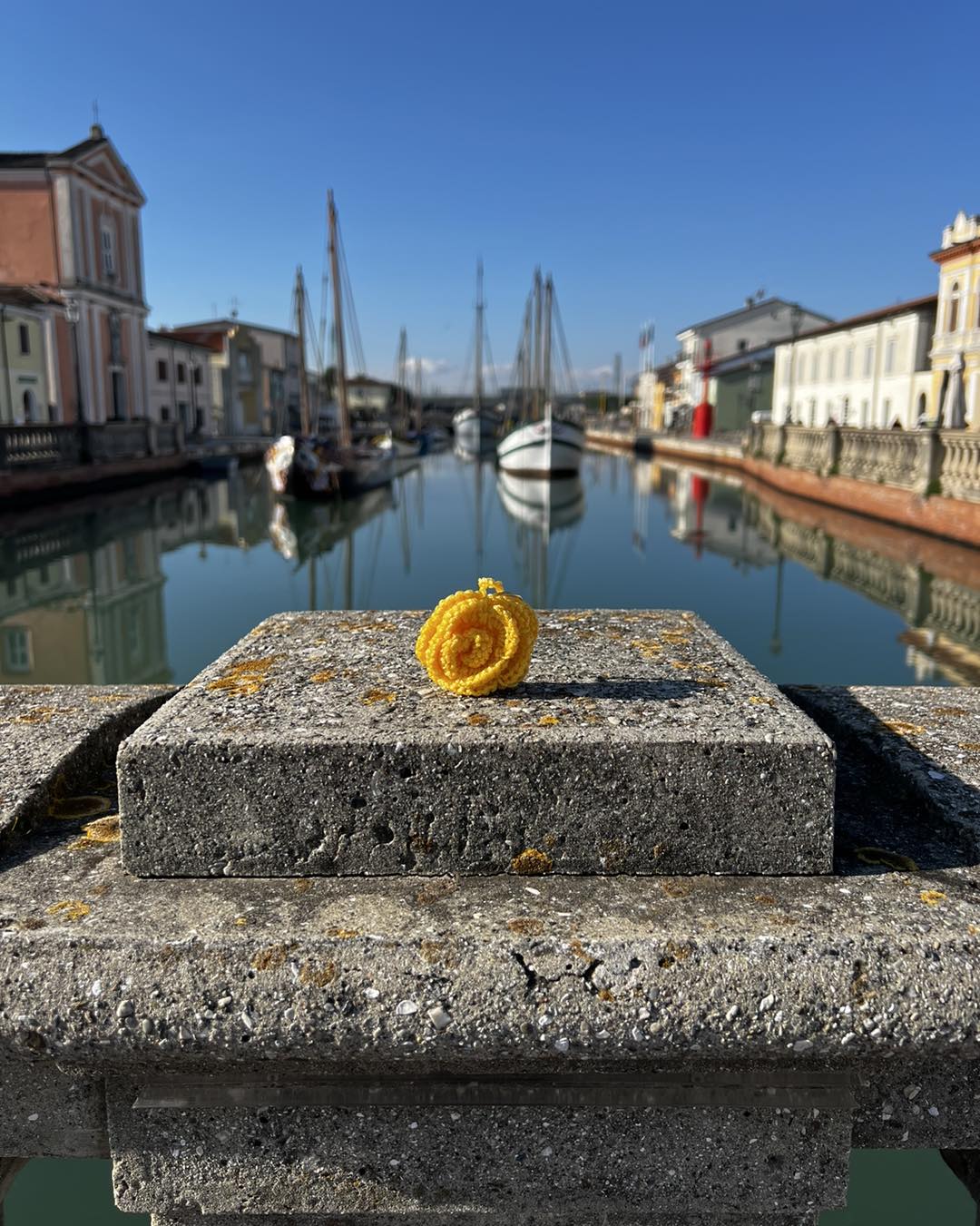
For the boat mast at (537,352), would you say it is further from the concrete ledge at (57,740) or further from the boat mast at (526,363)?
the concrete ledge at (57,740)

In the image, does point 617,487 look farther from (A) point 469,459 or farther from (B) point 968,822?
(B) point 968,822

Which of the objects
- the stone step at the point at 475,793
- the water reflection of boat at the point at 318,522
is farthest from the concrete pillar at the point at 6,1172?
the water reflection of boat at the point at 318,522

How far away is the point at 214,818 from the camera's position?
2111mm

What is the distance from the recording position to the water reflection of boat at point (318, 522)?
2380cm

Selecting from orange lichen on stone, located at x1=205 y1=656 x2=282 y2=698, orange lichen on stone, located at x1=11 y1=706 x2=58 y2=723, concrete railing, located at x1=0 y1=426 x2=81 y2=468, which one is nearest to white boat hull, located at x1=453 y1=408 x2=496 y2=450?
concrete railing, located at x1=0 y1=426 x2=81 y2=468

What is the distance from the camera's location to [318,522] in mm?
29906

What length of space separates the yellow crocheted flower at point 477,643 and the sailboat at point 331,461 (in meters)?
33.6

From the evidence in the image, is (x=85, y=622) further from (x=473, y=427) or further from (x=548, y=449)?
(x=473, y=427)

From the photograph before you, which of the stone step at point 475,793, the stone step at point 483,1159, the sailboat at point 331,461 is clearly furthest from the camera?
the sailboat at point 331,461

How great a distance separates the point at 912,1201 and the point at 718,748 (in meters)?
2.03

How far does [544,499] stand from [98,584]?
878 inches

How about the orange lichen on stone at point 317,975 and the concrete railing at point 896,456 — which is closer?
the orange lichen on stone at point 317,975

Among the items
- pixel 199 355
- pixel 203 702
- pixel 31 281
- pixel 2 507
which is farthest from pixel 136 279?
pixel 203 702

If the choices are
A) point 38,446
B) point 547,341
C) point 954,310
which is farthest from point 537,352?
point 38,446
